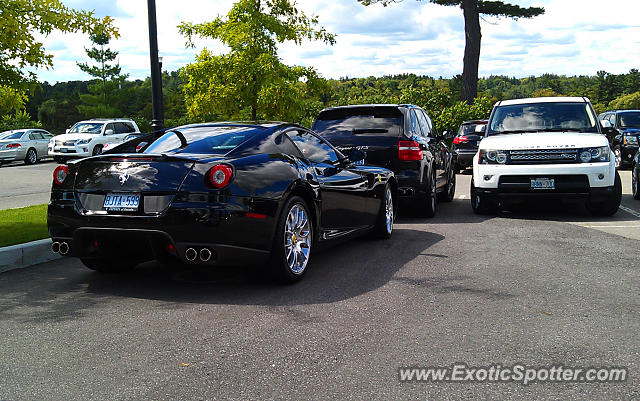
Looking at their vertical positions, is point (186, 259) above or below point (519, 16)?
below

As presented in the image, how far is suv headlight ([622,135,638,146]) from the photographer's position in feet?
71.7

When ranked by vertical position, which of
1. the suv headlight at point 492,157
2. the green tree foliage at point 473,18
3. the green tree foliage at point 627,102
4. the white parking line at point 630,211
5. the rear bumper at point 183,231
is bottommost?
the white parking line at point 630,211

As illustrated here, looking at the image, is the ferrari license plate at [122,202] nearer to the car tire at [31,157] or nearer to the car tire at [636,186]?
the car tire at [636,186]

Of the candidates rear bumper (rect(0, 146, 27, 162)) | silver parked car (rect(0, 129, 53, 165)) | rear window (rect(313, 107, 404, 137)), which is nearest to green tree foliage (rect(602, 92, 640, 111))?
silver parked car (rect(0, 129, 53, 165))

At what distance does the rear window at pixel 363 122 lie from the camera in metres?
10.7

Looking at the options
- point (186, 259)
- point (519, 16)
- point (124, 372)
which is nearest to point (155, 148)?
point (186, 259)

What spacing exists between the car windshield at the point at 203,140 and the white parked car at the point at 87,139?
23.0 m

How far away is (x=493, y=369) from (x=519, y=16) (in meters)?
38.0

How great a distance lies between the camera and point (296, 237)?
6379 mm

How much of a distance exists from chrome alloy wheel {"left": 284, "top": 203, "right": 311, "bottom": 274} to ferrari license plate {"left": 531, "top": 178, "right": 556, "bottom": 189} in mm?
5163

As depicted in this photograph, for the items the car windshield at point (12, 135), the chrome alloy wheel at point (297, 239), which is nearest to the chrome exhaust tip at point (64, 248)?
the chrome alloy wheel at point (297, 239)

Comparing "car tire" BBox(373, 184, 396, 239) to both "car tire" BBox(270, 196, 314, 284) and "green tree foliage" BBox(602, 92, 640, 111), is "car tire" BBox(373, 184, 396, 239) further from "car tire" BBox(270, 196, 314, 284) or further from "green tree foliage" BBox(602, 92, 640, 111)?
"green tree foliage" BBox(602, 92, 640, 111)

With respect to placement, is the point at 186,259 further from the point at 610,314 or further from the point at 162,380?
the point at 610,314

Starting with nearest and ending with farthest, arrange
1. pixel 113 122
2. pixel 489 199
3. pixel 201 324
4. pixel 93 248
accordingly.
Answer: pixel 201 324, pixel 93 248, pixel 489 199, pixel 113 122
